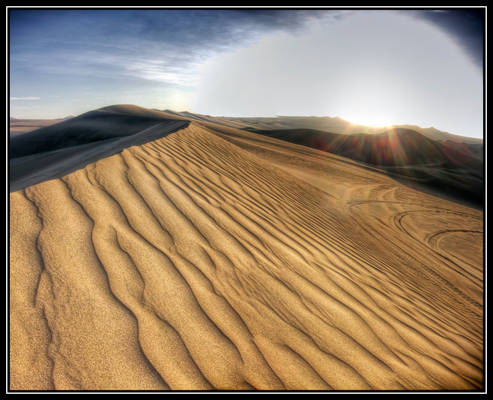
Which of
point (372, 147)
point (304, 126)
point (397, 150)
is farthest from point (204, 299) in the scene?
point (304, 126)

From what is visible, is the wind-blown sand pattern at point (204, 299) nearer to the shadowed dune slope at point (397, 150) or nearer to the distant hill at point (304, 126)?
the shadowed dune slope at point (397, 150)

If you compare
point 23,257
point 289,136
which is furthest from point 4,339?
point 289,136

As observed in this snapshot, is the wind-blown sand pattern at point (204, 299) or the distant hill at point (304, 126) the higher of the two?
the distant hill at point (304, 126)

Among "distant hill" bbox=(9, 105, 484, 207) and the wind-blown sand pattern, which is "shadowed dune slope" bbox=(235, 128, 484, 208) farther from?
the wind-blown sand pattern

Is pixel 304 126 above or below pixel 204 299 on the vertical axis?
above

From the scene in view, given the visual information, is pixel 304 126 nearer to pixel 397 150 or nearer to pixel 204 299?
pixel 397 150

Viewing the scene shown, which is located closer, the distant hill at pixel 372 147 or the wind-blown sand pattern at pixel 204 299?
the wind-blown sand pattern at pixel 204 299

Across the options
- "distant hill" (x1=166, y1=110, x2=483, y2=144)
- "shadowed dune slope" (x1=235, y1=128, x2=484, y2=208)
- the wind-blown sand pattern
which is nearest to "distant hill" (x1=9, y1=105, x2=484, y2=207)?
"shadowed dune slope" (x1=235, y1=128, x2=484, y2=208)

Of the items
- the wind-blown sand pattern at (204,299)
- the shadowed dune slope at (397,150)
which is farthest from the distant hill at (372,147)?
the wind-blown sand pattern at (204,299)
